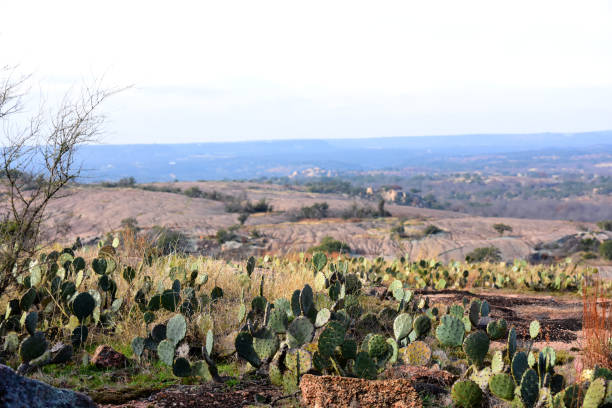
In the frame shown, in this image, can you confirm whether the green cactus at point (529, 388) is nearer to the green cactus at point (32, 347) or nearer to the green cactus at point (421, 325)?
the green cactus at point (421, 325)

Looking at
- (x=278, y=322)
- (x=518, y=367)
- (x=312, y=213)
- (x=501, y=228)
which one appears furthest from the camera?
(x=312, y=213)

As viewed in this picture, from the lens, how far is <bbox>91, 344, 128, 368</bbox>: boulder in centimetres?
339

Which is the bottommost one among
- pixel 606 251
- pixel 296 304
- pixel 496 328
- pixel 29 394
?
pixel 606 251

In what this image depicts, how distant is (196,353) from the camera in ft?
12.0

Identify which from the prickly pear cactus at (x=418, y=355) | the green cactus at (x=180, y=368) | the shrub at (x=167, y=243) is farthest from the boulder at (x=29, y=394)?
the shrub at (x=167, y=243)

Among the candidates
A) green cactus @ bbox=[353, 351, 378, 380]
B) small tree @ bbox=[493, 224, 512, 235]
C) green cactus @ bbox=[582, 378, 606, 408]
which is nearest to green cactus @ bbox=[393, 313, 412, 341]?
green cactus @ bbox=[353, 351, 378, 380]

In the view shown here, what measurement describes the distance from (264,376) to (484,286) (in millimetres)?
6006

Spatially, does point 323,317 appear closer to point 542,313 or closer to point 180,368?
point 180,368

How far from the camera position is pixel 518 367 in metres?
2.84

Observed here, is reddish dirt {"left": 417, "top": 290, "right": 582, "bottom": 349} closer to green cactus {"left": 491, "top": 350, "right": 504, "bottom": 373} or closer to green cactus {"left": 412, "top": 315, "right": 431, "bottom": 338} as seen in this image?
green cactus {"left": 412, "top": 315, "right": 431, "bottom": 338}

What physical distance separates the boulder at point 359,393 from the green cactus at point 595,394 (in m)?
0.78

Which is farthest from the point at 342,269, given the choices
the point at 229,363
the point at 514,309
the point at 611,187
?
the point at 611,187

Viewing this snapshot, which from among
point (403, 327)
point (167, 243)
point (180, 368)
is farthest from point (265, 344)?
point (167, 243)

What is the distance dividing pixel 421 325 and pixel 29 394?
2.63 m
